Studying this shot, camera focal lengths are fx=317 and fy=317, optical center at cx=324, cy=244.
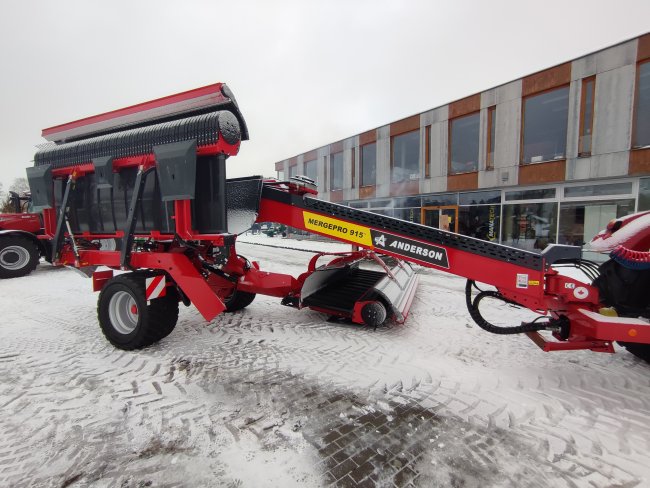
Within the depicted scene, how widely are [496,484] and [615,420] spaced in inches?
51.5

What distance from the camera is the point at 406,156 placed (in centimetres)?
1661

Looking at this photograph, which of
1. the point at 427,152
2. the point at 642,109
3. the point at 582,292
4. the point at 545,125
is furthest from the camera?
the point at 427,152

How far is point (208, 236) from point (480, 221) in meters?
13.2

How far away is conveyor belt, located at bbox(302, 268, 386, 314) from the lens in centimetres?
452

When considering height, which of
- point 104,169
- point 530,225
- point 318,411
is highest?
point 104,169

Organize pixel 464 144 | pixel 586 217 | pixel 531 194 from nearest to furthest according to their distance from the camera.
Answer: pixel 586 217
pixel 531 194
pixel 464 144

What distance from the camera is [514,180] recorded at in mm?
12375

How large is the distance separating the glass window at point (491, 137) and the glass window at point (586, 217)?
3.13 m

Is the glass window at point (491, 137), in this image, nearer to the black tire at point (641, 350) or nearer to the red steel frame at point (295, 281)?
the black tire at point (641, 350)

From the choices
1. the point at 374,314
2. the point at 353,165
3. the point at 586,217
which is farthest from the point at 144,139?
the point at 353,165

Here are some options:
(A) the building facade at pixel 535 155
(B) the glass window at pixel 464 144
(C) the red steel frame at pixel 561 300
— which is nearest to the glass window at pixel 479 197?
(A) the building facade at pixel 535 155

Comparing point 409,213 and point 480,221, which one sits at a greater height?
point 409,213

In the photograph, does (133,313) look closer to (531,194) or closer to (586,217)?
(586,217)

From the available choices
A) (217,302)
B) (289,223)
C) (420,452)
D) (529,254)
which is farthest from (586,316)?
(217,302)
